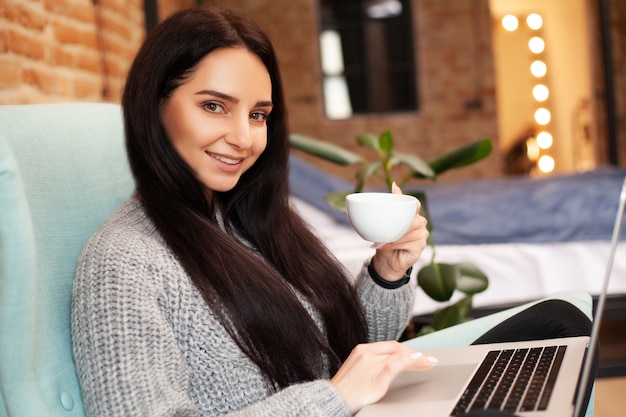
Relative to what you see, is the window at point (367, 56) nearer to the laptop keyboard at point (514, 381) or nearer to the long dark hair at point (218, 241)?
the long dark hair at point (218, 241)

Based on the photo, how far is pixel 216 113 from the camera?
4.22 feet

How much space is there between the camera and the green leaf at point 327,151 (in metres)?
2.09

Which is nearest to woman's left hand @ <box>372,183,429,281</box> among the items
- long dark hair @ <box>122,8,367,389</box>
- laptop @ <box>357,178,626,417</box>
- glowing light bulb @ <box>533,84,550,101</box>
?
long dark hair @ <box>122,8,367,389</box>

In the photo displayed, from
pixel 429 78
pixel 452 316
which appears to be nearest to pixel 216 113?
pixel 452 316

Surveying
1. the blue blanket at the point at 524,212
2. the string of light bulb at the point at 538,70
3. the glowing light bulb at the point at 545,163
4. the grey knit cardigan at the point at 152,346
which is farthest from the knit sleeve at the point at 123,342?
the string of light bulb at the point at 538,70

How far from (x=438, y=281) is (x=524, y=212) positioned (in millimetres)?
998

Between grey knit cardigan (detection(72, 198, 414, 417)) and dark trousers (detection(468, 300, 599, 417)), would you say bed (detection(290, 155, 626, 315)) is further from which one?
grey knit cardigan (detection(72, 198, 414, 417))

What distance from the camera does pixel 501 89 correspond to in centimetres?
874

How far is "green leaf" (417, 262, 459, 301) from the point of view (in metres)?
2.00

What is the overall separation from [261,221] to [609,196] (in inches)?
69.1

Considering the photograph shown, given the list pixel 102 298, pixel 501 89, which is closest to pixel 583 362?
pixel 102 298

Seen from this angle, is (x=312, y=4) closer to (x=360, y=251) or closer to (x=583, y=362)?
A: (x=360, y=251)

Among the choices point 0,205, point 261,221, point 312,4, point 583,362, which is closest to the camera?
point 0,205

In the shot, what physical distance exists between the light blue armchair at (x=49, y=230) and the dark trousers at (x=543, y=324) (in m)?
0.05
